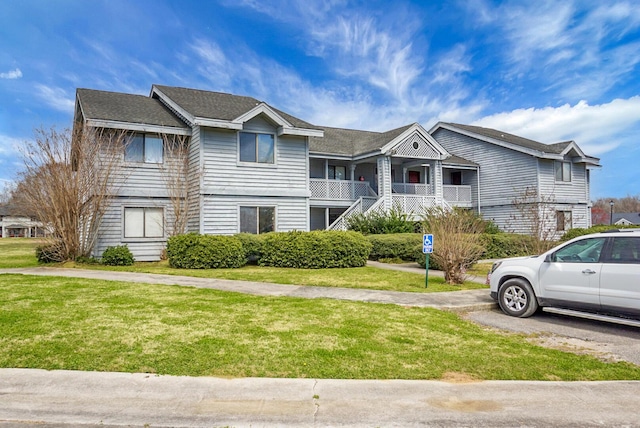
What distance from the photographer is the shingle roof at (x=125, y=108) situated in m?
17.7

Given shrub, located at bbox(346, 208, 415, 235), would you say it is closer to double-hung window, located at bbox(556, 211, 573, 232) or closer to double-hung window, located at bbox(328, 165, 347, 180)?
double-hung window, located at bbox(328, 165, 347, 180)

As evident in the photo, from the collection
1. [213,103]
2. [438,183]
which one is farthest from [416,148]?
[213,103]

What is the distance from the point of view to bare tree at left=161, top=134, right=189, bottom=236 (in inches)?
729

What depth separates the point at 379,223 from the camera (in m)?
21.5

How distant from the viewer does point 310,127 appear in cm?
2072

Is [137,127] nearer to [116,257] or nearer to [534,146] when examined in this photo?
[116,257]

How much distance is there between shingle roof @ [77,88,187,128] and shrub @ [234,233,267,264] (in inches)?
244

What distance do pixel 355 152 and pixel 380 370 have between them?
69.0 feet

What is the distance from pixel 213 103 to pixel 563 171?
23200 millimetres

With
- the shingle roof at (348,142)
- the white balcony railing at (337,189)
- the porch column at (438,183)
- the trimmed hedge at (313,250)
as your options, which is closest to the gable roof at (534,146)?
the porch column at (438,183)

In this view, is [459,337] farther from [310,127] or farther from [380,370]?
[310,127]

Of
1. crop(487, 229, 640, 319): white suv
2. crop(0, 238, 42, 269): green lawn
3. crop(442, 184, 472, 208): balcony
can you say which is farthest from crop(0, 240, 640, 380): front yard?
crop(442, 184, 472, 208): balcony

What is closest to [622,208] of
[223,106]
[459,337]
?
[223,106]

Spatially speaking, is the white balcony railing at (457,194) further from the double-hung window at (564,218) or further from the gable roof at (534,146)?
the double-hung window at (564,218)
